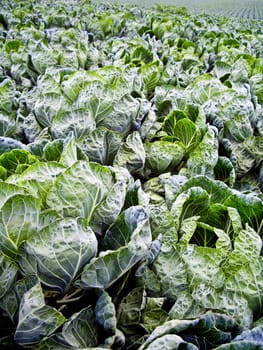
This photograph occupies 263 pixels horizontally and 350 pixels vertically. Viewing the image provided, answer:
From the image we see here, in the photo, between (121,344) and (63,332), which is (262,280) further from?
(63,332)

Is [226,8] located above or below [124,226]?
below

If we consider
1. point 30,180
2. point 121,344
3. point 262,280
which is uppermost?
point 30,180

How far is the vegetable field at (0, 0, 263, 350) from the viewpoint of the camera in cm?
118

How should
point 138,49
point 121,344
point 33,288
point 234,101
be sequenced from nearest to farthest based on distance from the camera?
point 33,288, point 121,344, point 234,101, point 138,49

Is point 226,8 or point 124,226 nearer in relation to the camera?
point 124,226

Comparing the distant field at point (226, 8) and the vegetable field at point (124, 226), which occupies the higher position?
the vegetable field at point (124, 226)

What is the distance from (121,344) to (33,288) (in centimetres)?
31

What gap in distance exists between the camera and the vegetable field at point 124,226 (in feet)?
3.86

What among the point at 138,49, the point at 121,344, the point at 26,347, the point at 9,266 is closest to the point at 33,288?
the point at 9,266

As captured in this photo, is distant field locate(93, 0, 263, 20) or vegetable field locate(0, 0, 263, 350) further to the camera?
distant field locate(93, 0, 263, 20)

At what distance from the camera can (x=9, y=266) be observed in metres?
1.17

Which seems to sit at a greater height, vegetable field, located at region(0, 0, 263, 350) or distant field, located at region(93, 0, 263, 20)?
vegetable field, located at region(0, 0, 263, 350)

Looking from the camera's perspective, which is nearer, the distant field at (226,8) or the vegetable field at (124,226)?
the vegetable field at (124,226)

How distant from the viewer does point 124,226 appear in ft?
4.37
